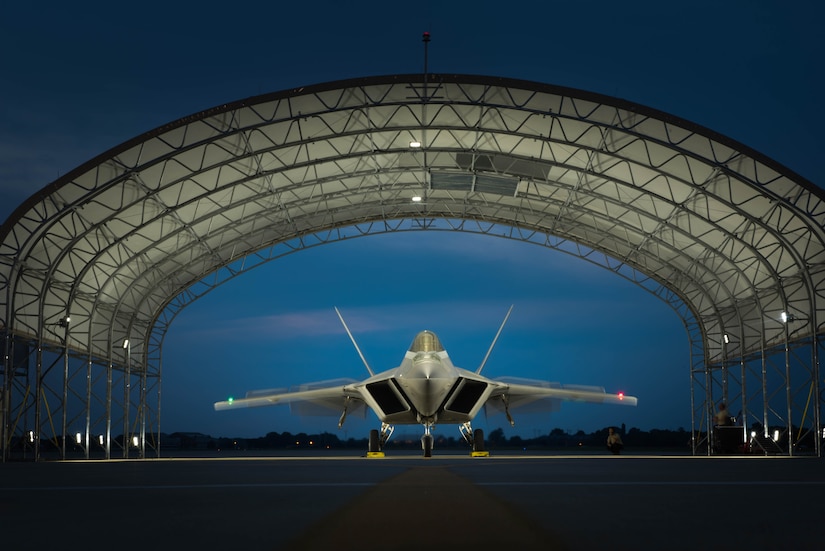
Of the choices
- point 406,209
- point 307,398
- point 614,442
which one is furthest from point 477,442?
point 406,209

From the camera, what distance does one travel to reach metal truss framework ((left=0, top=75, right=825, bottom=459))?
2562cm

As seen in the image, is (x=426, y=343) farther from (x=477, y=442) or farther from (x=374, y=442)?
(x=374, y=442)

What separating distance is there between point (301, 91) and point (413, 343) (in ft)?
28.4

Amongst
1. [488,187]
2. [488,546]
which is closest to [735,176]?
[488,187]

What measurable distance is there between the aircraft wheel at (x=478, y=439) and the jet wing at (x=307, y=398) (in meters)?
4.49

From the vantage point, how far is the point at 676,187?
97.5 ft

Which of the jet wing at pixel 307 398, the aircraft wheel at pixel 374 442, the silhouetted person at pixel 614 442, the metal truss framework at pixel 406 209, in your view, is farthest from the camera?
the jet wing at pixel 307 398

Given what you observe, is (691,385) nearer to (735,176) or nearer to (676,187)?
(676,187)

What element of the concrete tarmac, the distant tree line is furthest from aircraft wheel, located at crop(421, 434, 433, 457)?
the distant tree line

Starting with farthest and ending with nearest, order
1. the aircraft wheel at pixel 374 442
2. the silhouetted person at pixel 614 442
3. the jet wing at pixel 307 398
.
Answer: the jet wing at pixel 307 398
the aircraft wheel at pixel 374 442
the silhouetted person at pixel 614 442

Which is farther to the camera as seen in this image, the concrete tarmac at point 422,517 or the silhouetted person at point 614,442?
the silhouetted person at point 614,442

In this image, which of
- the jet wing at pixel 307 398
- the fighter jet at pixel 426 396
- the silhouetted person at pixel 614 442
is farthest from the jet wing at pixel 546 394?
the jet wing at pixel 307 398

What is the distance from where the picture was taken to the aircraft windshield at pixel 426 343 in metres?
27.3

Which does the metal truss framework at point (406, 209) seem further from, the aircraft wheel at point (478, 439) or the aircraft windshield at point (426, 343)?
the aircraft wheel at point (478, 439)
